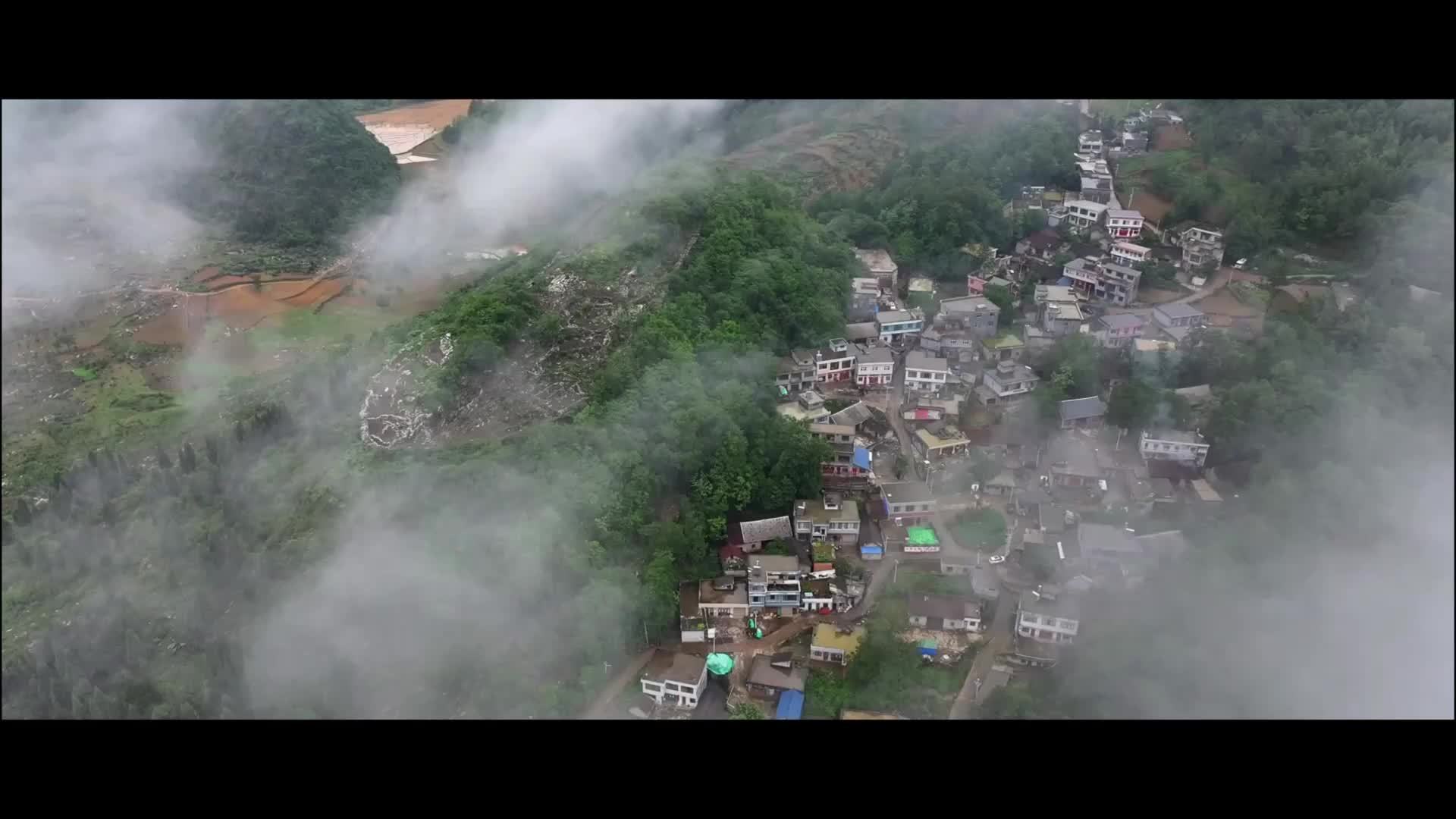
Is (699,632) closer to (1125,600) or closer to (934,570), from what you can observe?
(934,570)

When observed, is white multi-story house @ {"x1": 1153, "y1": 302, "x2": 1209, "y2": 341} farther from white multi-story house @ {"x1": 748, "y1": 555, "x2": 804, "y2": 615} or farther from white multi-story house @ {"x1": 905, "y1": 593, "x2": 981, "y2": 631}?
white multi-story house @ {"x1": 748, "y1": 555, "x2": 804, "y2": 615}

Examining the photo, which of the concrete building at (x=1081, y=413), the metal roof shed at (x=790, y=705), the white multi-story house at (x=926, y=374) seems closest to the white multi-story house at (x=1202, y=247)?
the concrete building at (x=1081, y=413)

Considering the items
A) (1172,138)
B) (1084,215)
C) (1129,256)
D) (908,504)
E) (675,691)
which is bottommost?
(675,691)

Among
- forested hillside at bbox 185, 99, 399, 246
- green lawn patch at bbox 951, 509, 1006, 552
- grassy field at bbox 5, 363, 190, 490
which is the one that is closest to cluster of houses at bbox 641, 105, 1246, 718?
green lawn patch at bbox 951, 509, 1006, 552

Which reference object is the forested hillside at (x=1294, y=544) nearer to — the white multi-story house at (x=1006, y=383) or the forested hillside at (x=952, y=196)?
the white multi-story house at (x=1006, y=383)

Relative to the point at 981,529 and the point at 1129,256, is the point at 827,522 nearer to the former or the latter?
the point at 981,529

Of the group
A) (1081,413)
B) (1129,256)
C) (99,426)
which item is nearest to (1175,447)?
(1081,413)
